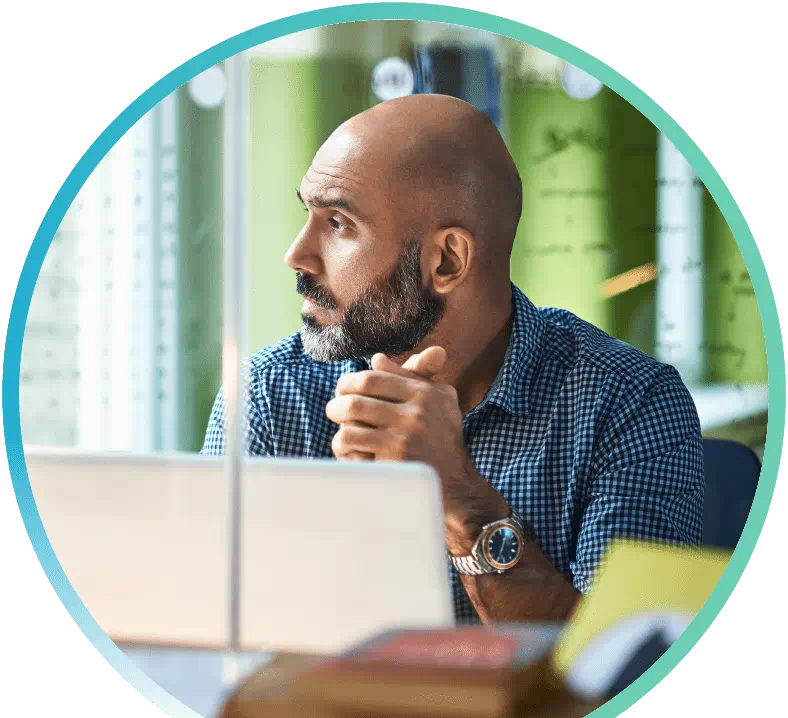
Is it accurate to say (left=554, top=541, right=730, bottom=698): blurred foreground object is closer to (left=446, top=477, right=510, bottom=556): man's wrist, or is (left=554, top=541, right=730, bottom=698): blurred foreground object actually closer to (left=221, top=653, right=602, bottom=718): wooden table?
(left=221, top=653, right=602, bottom=718): wooden table

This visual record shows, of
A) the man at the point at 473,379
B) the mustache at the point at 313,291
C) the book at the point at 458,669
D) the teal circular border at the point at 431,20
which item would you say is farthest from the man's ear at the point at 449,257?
the book at the point at 458,669

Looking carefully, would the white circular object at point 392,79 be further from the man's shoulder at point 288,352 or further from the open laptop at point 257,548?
the open laptop at point 257,548

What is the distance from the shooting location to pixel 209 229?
114cm

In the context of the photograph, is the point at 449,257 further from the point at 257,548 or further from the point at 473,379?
the point at 257,548

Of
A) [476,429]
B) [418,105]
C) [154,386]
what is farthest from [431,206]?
[154,386]

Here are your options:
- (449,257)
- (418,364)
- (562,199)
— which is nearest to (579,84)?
(562,199)

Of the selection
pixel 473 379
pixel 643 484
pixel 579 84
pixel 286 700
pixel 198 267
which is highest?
pixel 579 84

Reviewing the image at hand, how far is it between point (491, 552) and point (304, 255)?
1.12 ft

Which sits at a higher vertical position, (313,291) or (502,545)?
(313,291)

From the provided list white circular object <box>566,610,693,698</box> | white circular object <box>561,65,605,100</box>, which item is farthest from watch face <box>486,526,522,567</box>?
white circular object <box>561,65,605,100</box>

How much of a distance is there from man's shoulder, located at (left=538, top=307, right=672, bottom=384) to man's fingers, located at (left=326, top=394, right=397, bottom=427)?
174 millimetres

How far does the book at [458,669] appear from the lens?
1063mm

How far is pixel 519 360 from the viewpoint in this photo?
3.63 feet

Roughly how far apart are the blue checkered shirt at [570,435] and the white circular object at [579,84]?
8.3 inches
